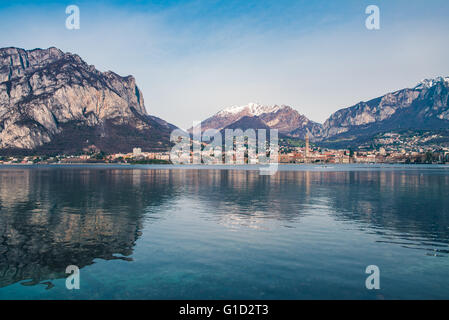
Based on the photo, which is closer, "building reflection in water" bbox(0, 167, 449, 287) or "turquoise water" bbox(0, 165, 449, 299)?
"turquoise water" bbox(0, 165, 449, 299)

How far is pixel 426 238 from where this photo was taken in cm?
2388

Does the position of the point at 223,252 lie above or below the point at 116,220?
below

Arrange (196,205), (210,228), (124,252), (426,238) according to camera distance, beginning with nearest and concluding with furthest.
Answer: (124,252), (426,238), (210,228), (196,205)

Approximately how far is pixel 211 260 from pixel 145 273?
3.76m

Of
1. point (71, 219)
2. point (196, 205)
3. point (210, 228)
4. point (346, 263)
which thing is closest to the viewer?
point (346, 263)

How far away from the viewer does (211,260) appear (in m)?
18.7

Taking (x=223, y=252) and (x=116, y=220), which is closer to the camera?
(x=223, y=252)

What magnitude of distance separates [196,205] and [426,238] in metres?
24.0

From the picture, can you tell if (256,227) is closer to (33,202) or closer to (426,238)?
(426,238)

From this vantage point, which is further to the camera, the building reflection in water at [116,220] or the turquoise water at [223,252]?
the building reflection in water at [116,220]
